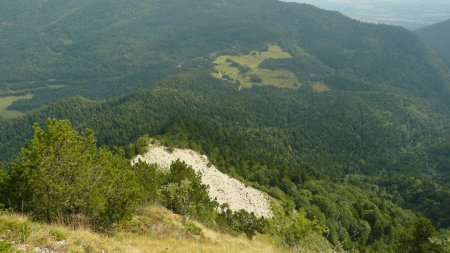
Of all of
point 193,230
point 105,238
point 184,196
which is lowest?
point 184,196

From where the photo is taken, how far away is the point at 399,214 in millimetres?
130375

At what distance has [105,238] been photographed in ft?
81.7

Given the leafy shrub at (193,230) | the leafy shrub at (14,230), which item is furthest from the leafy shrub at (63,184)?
the leafy shrub at (193,230)

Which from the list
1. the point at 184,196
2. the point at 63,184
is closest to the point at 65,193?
the point at 63,184

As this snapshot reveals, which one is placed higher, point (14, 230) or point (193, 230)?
point (14, 230)

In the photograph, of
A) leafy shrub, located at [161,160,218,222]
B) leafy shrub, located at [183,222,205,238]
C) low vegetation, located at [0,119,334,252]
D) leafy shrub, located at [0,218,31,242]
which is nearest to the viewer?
leafy shrub, located at [0,218,31,242]

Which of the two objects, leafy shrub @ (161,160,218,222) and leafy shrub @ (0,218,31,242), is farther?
leafy shrub @ (161,160,218,222)

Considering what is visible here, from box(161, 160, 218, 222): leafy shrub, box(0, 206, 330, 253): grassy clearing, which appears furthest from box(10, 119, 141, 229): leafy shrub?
box(161, 160, 218, 222): leafy shrub

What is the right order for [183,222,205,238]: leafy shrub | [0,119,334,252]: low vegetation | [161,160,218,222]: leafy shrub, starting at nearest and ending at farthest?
1. [0,119,334,252]: low vegetation
2. [183,222,205,238]: leafy shrub
3. [161,160,218,222]: leafy shrub

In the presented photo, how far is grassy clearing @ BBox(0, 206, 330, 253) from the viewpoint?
20.1 metres

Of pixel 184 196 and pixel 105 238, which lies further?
pixel 184 196

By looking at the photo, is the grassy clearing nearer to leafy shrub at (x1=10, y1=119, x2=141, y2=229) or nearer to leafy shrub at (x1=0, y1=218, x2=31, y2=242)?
leafy shrub at (x1=0, y1=218, x2=31, y2=242)

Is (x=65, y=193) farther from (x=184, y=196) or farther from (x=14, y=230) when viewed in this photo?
(x=184, y=196)

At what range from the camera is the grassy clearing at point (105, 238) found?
20.1m
